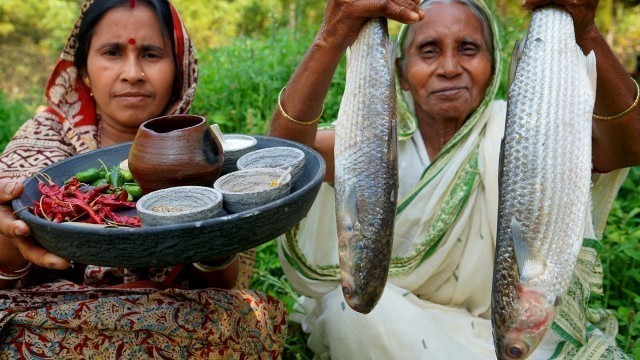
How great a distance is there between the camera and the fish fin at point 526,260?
1.81 meters

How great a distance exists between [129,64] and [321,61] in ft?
3.02

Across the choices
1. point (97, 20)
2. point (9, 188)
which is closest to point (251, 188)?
point (9, 188)

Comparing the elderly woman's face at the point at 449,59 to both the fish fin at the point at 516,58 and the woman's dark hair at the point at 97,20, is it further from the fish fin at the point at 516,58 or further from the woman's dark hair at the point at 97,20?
the woman's dark hair at the point at 97,20

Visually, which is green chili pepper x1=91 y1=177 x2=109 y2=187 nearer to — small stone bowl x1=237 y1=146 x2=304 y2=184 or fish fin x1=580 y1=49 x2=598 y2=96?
small stone bowl x1=237 y1=146 x2=304 y2=184

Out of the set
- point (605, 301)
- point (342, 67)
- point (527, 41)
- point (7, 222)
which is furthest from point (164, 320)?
point (342, 67)

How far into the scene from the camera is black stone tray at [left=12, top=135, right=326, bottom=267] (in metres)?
1.87

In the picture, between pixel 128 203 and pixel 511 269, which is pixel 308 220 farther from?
pixel 511 269

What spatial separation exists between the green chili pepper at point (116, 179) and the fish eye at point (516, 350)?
55.9 inches

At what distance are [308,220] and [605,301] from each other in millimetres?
1786

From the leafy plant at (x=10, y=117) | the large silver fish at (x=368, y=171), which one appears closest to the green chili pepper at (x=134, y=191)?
the large silver fish at (x=368, y=171)

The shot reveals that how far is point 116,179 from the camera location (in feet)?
7.82

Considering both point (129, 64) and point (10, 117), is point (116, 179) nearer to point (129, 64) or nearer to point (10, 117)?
point (129, 64)

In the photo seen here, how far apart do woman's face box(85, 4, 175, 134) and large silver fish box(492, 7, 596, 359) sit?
1.55m

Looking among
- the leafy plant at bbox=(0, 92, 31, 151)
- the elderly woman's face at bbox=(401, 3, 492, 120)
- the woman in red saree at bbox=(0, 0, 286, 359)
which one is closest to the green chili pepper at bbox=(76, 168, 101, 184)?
the woman in red saree at bbox=(0, 0, 286, 359)
